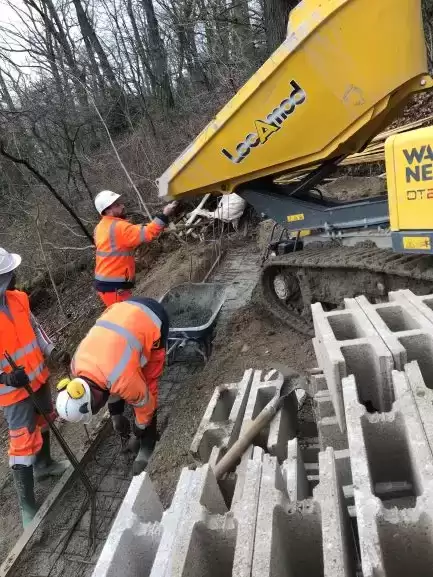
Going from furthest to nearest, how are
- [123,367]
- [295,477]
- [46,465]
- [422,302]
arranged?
[46,465], [123,367], [422,302], [295,477]

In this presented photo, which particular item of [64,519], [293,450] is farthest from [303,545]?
[64,519]

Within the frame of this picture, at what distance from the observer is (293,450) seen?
91.7 inches

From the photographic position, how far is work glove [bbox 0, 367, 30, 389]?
4074 mm

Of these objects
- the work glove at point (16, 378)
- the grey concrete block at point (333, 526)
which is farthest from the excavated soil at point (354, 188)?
the grey concrete block at point (333, 526)

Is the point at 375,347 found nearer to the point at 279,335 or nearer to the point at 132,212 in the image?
the point at 279,335

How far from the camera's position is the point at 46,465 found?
16.6 ft

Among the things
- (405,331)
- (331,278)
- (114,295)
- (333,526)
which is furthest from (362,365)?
(114,295)

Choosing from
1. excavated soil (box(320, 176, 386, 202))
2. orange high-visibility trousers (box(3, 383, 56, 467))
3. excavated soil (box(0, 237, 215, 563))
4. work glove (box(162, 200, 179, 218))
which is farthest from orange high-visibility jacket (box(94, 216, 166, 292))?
excavated soil (box(320, 176, 386, 202))

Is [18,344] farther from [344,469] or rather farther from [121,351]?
[344,469]

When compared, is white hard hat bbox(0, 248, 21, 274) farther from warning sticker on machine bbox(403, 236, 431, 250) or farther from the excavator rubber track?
warning sticker on machine bbox(403, 236, 431, 250)

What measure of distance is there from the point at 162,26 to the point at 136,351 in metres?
18.1

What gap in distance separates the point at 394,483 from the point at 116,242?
4699 mm

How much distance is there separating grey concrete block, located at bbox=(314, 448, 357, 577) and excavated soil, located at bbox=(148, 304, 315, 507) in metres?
2.41

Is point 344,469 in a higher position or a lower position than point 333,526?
lower
